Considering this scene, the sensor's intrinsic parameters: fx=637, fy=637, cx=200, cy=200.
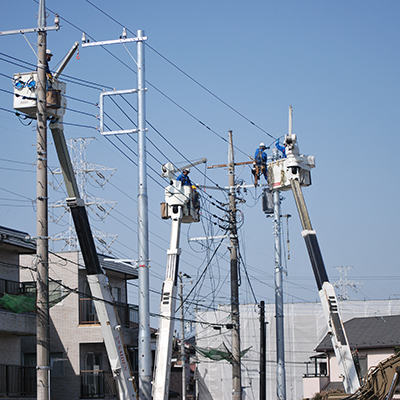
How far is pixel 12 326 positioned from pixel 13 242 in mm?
3321

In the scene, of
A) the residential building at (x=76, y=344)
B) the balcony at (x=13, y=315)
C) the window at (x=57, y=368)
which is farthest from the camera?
the window at (x=57, y=368)

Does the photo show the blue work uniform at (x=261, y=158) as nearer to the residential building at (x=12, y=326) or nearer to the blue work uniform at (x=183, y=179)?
the blue work uniform at (x=183, y=179)

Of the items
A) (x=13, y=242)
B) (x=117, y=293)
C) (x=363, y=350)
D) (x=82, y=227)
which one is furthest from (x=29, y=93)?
(x=363, y=350)

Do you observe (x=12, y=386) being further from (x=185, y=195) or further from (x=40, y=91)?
(x=40, y=91)

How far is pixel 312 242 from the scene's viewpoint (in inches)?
963

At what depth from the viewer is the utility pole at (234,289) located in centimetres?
2814

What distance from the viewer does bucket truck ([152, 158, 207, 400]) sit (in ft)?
69.8

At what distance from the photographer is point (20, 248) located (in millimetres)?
25750

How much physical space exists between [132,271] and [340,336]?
14.1 m

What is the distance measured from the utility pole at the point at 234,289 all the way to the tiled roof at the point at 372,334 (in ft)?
27.8

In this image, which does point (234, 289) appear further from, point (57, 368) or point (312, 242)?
point (57, 368)

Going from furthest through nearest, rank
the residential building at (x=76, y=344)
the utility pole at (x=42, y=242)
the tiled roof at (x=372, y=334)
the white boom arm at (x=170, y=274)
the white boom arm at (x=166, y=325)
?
1. the tiled roof at (x=372, y=334)
2. the residential building at (x=76, y=344)
3. the white boom arm at (x=170, y=274)
4. the white boom arm at (x=166, y=325)
5. the utility pole at (x=42, y=242)

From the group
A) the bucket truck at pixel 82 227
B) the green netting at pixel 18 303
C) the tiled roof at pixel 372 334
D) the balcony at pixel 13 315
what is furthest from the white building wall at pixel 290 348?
the bucket truck at pixel 82 227

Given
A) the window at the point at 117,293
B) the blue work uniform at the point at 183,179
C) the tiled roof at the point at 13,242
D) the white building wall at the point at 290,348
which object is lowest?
the white building wall at the point at 290,348
